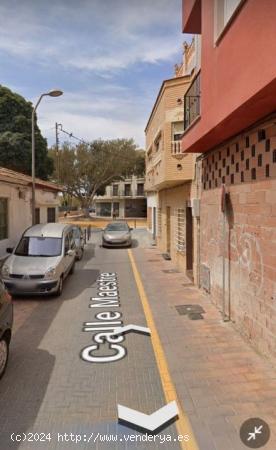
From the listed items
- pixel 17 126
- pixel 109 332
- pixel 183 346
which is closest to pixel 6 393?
pixel 109 332

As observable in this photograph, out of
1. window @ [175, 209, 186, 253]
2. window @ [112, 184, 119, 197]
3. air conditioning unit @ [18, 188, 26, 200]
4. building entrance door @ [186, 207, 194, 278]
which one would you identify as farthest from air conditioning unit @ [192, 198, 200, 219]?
window @ [112, 184, 119, 197]

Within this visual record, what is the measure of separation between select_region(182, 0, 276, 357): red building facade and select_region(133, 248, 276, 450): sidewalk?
1.15 ft

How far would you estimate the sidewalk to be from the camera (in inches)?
141

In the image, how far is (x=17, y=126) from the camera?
84.0 feet

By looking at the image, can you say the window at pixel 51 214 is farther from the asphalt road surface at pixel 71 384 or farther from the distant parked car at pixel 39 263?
the asphalt road surface at pixel 71 384

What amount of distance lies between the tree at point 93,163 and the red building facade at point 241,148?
35387 mm

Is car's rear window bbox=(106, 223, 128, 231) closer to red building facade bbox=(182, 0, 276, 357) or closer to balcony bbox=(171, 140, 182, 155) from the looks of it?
balcony bbox=(171, 140, 182, 155)

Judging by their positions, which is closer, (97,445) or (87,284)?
(97,445)

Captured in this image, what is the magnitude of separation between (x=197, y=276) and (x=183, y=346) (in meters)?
4.23

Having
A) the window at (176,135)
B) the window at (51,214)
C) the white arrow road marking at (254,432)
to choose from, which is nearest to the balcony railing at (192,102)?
the window at (176,135)

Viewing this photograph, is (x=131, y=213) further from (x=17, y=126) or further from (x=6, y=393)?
(x=6, y=393)

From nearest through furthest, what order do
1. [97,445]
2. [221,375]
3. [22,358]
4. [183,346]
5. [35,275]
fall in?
[97,445], [221,375], [22,358], [183,346], [35,275]

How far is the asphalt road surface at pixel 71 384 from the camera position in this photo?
343 centimetres

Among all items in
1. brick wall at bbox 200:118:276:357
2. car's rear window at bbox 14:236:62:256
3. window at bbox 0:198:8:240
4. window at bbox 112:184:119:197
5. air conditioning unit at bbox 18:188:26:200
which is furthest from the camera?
window at bbox 112:184:119:197
